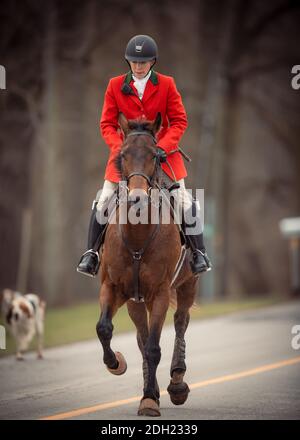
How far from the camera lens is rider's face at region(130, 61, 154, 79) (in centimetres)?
1023

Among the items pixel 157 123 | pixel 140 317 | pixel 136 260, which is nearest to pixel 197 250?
pixel 140 317

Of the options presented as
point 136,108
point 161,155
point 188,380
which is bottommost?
point 188,380

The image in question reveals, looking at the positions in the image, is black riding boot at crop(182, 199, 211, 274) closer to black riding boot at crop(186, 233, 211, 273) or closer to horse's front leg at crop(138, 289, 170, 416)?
black riding boot at crop(186, 233, 211, 273)

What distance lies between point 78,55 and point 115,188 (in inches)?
646

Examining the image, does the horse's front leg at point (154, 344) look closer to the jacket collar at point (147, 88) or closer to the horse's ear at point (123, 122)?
the horse's ear at point (123, 122)

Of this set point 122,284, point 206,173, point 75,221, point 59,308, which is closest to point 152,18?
point 206,173

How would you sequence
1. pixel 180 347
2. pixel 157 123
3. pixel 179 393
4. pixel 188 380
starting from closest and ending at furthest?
pixel 157 123 → pixel 179 393 → pixel 180 347 → pixel 188 380

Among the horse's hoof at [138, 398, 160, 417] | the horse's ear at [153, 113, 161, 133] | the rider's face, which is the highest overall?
the rider's face

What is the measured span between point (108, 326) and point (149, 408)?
83 centimetres

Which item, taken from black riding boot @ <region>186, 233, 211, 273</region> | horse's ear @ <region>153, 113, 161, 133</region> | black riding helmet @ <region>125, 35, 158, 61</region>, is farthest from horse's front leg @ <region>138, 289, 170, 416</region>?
black riding helmet @ <region>125, 35, 158, 61</region>

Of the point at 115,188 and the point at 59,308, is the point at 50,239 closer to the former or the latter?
the point at 59,308

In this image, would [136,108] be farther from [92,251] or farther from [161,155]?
[92,251]

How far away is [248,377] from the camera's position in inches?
496

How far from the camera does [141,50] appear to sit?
10133mm
